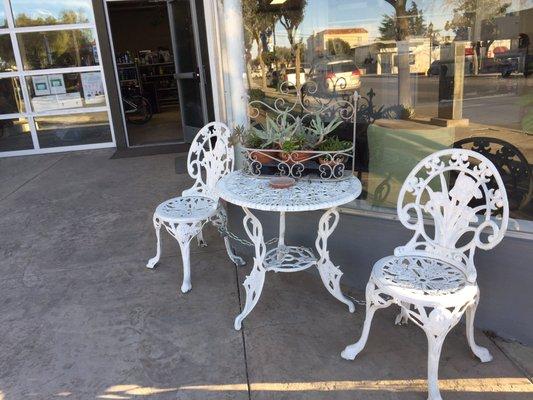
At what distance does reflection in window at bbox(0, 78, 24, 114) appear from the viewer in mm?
6191

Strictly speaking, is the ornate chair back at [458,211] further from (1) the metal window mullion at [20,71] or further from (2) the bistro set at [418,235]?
(1) the metal window mullion at [20,71]

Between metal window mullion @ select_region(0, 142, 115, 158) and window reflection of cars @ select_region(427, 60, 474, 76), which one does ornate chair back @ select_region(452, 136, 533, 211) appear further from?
metal window mullion @ select_region(0, 142, 115, 158)

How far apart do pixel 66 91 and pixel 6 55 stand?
0.86 m

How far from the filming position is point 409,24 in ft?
13.0

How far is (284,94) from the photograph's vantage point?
300cm

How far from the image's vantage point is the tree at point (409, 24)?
383cm

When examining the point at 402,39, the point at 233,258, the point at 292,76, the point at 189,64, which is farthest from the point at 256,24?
the point at 189,64

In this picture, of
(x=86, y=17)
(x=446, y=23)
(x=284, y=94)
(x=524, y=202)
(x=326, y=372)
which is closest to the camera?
(x=326, y=372)

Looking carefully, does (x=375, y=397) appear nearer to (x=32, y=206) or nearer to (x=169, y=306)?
(x=169, y=306)

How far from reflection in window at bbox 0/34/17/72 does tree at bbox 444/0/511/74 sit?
215 inches

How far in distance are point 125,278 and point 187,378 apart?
104cm

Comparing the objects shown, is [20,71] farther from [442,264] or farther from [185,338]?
[442,264]

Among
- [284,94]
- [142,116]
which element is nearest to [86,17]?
[142,116]

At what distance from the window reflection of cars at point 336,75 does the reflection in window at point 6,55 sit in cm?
476
